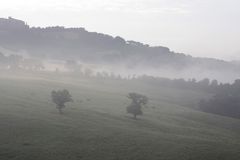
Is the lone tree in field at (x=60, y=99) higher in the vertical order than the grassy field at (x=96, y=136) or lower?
higher

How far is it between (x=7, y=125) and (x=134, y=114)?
37.3 metres

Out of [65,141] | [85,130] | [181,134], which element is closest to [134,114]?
[181,134]

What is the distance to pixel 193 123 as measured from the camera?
100 m

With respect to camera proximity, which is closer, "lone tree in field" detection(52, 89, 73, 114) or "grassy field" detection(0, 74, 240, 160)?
"grassy field" detection(0, 74, 240, 160)

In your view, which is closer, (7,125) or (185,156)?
(185,156)

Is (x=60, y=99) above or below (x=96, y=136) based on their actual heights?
above

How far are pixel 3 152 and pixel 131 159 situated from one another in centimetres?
2008

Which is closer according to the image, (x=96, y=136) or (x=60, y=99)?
(x=96, y=136)

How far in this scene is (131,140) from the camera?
2598 inches

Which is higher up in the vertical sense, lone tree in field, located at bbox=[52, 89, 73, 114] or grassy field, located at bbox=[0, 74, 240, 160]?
lone tree in field, located at bbox=[52, 89, 73, 114]

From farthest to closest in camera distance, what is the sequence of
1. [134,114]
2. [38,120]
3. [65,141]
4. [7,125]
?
1. [134,114]
2. [38,120]
3. [7,125]
4. [65,141]

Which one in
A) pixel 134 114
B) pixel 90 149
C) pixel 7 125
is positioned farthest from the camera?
pixel 134 114

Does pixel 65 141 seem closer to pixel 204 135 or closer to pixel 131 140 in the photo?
pixel 131 140

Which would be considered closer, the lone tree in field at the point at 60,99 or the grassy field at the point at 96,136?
the grassy field at the point at 96,136
